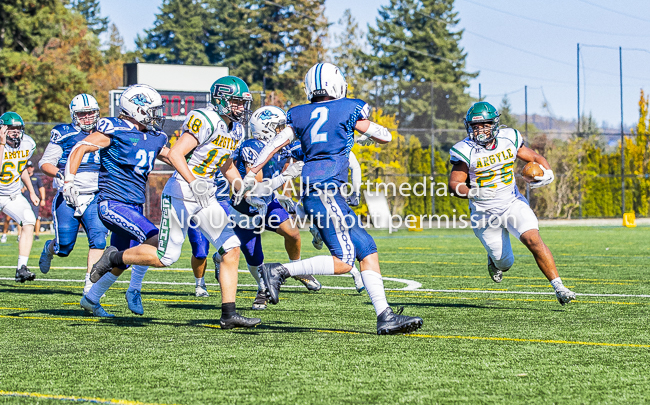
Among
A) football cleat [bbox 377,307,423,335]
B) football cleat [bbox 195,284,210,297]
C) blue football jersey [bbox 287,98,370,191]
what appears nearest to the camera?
football cleat [bbox 377,307,423,335]

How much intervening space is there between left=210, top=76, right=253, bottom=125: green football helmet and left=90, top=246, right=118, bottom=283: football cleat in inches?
55.8

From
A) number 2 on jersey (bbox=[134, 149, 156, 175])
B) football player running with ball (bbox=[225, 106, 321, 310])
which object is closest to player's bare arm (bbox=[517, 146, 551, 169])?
football player running with ball (bbox=[225, 106, 321, 310])

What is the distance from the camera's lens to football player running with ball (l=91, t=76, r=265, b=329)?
20.1ft

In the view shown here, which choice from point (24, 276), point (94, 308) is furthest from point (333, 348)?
point (24, 276)

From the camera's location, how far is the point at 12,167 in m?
10.2

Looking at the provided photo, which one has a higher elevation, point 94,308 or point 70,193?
point 70,193

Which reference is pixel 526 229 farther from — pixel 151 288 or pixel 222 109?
pixel 151 288

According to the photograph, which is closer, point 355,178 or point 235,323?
point 235,323

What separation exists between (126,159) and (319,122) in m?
1.72

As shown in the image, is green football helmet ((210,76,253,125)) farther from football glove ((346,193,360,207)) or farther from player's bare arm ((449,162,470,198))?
player's bare arm ((449,162,470,198))

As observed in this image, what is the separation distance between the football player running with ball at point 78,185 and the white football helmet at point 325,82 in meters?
3.39

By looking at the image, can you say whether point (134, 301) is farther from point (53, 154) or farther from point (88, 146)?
point (53, 154)

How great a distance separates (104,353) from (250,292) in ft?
12.8

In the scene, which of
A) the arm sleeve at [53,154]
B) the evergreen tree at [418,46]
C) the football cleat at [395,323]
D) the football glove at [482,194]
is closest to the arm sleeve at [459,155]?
the football glove at [482,194]
